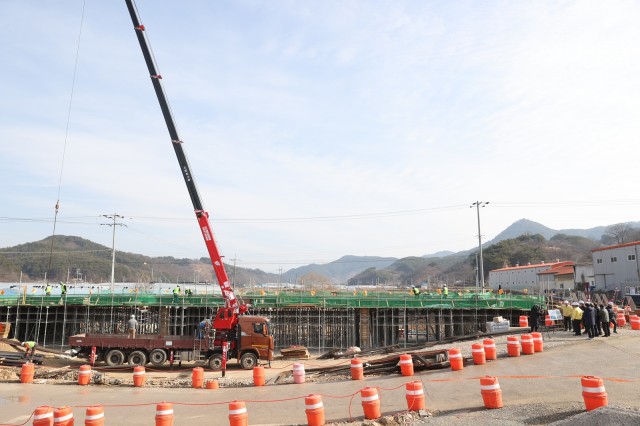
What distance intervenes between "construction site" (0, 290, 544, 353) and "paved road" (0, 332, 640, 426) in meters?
16.8

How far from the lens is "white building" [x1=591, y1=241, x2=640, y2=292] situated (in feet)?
188

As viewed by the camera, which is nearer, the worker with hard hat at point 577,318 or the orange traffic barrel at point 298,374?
the orange traffic barrel at point 298,374

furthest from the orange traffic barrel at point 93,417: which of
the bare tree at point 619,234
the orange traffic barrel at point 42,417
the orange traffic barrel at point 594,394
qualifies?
the bare tree at point 619,234

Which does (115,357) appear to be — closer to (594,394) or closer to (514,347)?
(514,347)

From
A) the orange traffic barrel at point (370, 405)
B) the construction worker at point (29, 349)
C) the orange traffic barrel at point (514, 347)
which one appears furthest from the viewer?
the construction worker at point (29, 349)

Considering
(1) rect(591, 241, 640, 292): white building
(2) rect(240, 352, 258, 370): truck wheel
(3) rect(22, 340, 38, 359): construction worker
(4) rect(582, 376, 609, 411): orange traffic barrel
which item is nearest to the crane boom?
(2) rect(240, 352, 258, 370): truck wheel

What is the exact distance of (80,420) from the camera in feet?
44.1

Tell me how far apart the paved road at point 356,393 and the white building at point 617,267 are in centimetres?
4530

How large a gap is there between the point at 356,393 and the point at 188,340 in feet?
41.5

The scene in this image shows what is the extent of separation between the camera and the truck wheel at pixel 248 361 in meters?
24.5

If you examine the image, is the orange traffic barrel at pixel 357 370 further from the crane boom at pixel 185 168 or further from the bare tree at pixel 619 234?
the bare tree at pixel 619 234

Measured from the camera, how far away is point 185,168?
2466 centimetres

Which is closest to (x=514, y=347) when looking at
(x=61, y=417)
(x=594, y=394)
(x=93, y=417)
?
(x=594, y=394)

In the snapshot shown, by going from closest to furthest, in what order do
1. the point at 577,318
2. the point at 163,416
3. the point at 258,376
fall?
the point at 163,416 < the point at 258,376 < the point at 577,318
